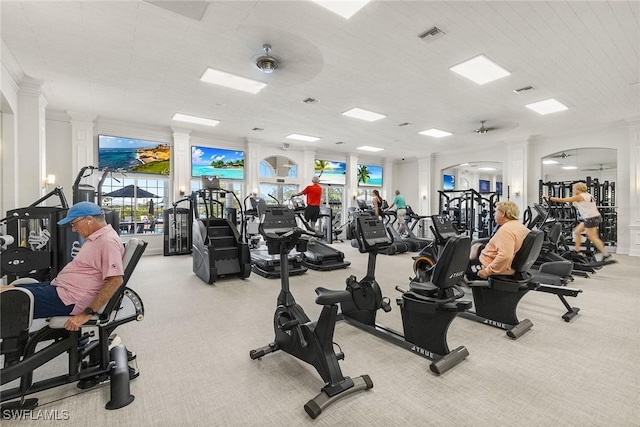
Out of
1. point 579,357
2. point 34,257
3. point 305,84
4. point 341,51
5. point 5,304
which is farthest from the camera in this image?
point 305,84

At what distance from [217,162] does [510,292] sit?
858 cm

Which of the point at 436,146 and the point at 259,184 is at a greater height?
A: the point at 436,146

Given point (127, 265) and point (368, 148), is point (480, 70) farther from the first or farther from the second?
point (368, 148)

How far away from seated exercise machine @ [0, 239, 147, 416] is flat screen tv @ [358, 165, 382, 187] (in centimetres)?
1178

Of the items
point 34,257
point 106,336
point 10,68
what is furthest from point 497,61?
point 10,68

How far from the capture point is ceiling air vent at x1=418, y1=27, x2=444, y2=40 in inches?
155

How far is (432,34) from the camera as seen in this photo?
4.02m

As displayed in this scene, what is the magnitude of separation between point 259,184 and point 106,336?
862 cm

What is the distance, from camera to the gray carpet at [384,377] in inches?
75.1

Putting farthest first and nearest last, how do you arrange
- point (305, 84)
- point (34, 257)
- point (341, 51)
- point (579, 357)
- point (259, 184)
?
point (259, 184), point (305, 84), point (341, 51), point (34, 257), point (579, 357)

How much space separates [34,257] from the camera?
340 cm

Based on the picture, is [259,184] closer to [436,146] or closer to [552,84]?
[436,146]

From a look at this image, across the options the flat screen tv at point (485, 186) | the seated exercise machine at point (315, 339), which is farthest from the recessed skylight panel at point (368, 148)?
the flat screen tv at point (485, 186)

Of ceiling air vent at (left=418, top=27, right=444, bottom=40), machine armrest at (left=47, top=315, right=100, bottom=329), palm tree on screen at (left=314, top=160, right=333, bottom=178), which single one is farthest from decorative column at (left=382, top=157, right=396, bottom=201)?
machine armrest at (left=47, top=315, right=100, bottom=329)
